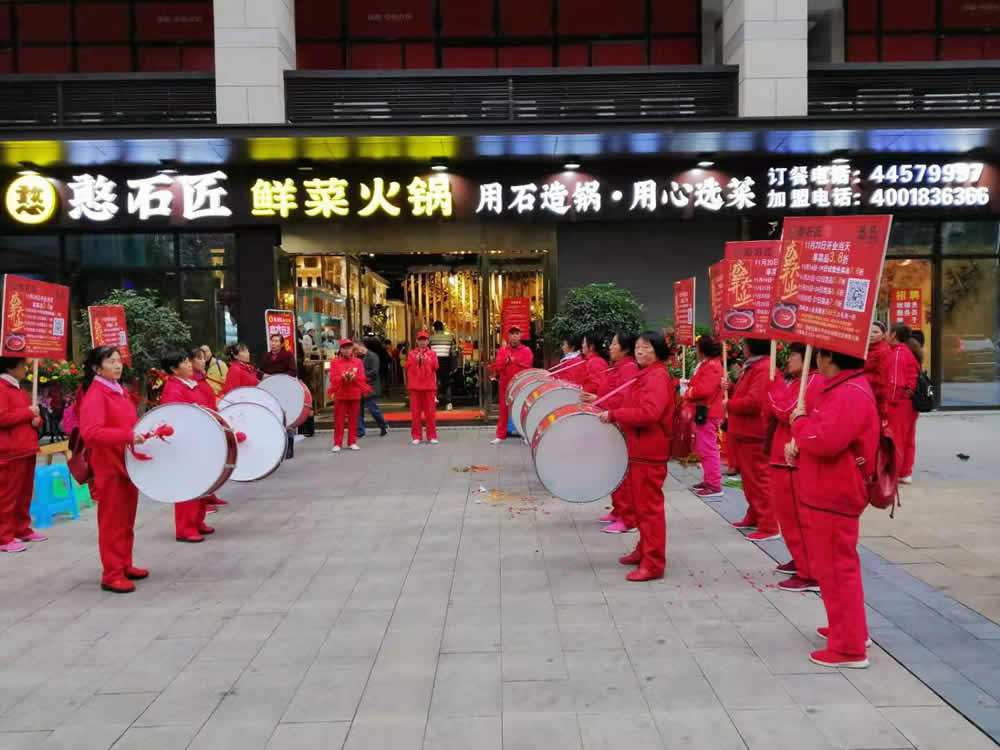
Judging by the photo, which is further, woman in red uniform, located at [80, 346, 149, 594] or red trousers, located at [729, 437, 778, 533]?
red trousers, located at [729, 437, 778, 533]

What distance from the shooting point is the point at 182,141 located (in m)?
13.4

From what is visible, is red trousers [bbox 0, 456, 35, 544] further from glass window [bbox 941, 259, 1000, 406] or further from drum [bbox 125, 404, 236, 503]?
glass window [bbox 941, 259, 1000, 406]

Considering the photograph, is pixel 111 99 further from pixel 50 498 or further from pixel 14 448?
pixel 14 448

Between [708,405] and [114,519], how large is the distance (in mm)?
6067

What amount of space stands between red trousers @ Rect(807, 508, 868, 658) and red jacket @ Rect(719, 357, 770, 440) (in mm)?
2520

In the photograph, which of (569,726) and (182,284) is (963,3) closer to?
(182,284)

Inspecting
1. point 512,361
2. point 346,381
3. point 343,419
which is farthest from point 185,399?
point 512,361

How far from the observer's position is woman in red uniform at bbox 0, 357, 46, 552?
7215 millimetres

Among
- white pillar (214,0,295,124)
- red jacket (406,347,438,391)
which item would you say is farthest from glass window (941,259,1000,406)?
white pillar (214,0,295,124)

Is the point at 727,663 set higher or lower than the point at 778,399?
lower

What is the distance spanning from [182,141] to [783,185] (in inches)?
417

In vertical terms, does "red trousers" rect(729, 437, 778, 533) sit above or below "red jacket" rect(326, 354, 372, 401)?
below

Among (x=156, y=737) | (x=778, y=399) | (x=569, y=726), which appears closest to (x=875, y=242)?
(x=778, y=399)

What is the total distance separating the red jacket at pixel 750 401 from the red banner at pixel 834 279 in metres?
1.78
